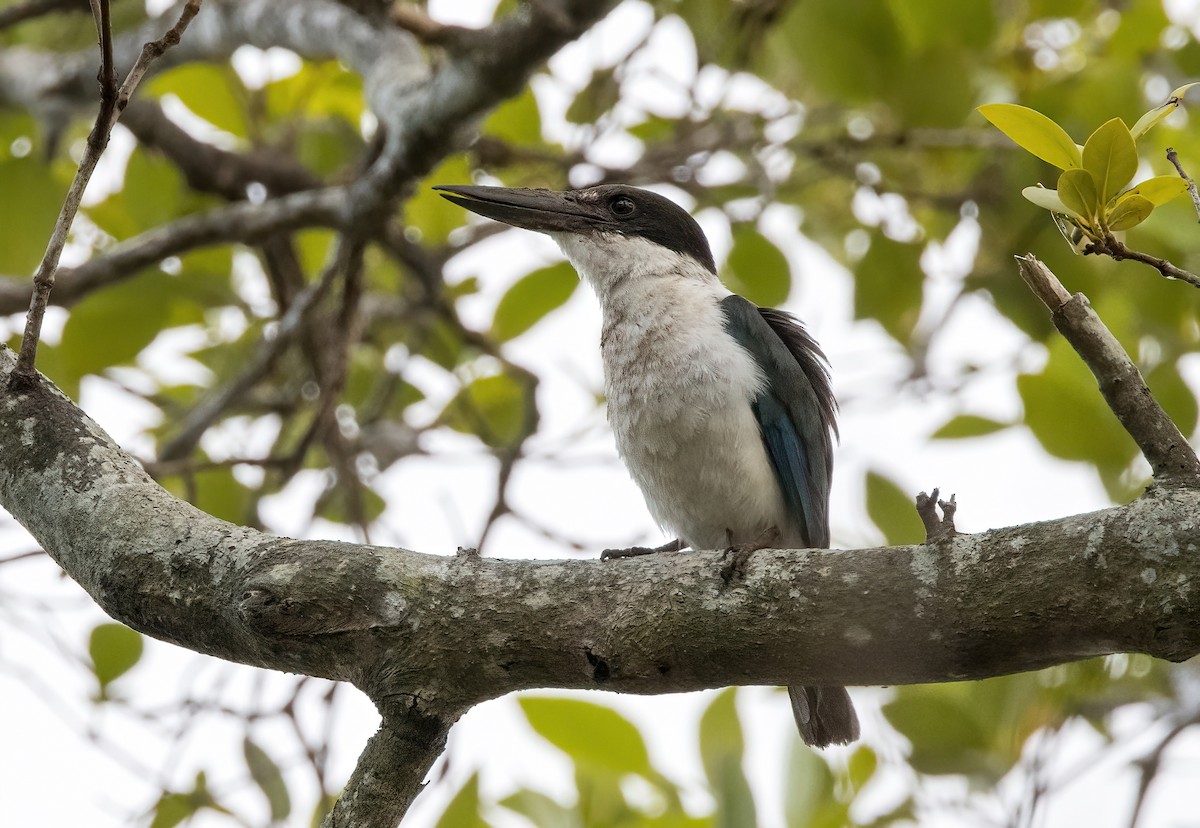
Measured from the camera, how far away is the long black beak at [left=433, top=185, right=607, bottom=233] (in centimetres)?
389

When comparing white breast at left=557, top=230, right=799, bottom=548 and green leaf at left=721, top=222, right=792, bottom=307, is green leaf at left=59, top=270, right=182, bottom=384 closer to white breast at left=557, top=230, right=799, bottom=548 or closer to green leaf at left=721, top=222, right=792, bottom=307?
white breast at left=557, top=230, right=799, bottom=548

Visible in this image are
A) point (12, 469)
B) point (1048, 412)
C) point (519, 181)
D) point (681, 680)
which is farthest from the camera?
point (519, 181)

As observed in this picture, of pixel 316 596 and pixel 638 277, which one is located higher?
pixel 638 277

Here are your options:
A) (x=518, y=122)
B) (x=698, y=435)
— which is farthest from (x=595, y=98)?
(x=698, y=435)

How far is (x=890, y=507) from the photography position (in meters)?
3.61

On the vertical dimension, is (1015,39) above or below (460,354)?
above

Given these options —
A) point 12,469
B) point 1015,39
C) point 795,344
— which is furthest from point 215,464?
point 1015,39

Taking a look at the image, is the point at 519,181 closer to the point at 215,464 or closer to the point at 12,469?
the point at 215,464

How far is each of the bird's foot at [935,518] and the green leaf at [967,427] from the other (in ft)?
6.74

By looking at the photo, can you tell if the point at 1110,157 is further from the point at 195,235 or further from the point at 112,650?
the point at 112,650

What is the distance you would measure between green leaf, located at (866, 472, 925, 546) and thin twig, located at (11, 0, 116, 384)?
2367mm

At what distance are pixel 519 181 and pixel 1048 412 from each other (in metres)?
2.28

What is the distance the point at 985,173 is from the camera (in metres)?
4.04

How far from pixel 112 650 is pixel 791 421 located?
2.05 meters
